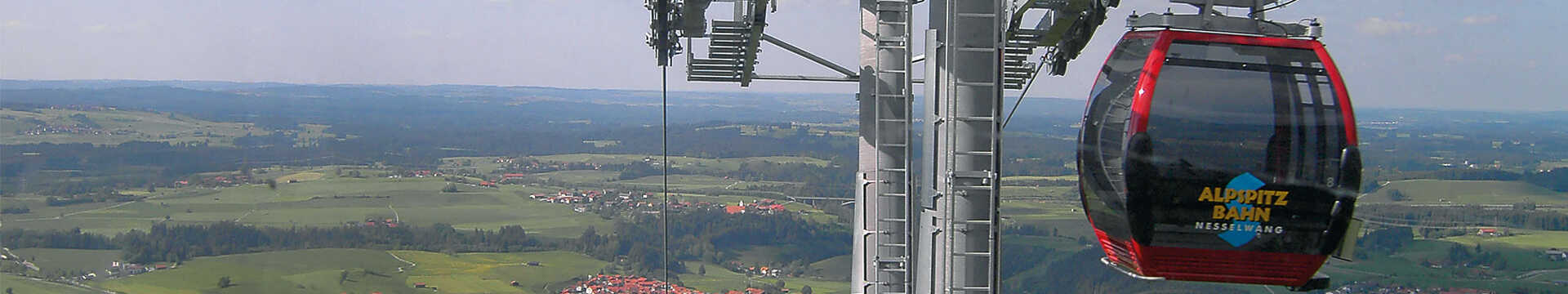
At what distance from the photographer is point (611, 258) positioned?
39.6m

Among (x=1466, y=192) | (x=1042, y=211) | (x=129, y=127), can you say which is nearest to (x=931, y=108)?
(x=1042, y=211)

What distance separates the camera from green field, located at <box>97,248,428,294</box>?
37375 millimetres

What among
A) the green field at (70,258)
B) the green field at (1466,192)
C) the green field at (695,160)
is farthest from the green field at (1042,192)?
the green field at (70,258)

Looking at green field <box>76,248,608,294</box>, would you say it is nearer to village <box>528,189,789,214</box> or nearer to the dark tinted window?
village <box>528,189,789,214</box>

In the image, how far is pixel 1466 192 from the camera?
142 feet

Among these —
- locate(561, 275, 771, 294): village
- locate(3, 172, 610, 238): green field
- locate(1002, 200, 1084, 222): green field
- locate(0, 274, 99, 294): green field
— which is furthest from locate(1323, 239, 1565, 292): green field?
locate(0, 274, 99, 294): green field

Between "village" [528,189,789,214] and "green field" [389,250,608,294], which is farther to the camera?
"village" [528,189,789,214]

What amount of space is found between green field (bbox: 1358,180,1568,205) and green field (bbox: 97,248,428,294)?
30969 mm

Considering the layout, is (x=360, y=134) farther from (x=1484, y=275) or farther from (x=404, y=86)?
(x=1484, y=275)

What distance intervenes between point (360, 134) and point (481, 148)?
513cm

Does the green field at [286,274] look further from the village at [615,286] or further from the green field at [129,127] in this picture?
the village at [615,286]

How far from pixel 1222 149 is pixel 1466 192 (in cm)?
4341

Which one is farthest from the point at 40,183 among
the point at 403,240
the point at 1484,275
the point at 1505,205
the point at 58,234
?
the point at 1505,205

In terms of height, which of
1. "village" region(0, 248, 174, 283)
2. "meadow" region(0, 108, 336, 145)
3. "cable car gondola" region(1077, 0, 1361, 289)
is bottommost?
"village" region(0, 248, 174, 283)
